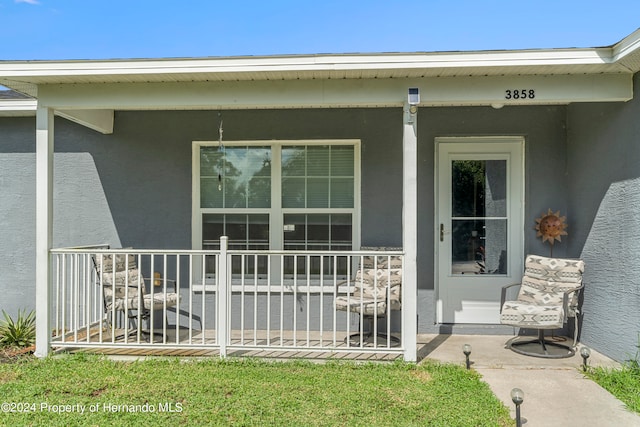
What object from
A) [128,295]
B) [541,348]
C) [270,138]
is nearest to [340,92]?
[270,138]

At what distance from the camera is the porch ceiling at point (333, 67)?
11.5ft

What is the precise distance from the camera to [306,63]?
363cm

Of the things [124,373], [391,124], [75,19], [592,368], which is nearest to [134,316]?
[124,373]

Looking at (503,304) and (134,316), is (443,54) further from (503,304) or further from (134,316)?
(134,316)

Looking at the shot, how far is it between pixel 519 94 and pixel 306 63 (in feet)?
6.09

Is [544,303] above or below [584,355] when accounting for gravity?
above

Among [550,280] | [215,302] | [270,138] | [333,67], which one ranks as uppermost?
[333,67]

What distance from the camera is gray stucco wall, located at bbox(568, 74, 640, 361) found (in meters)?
3.66

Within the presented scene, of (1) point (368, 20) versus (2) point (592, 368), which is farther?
(1) point (368, 20)

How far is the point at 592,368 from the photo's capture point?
3.66m

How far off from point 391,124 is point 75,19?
870cm

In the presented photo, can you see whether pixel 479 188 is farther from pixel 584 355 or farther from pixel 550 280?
pixel 584 355

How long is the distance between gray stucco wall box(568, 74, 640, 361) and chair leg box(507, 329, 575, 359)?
0.29 m

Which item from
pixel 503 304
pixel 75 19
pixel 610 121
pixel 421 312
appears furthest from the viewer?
pixel 75 19
